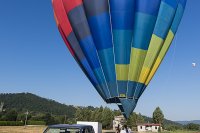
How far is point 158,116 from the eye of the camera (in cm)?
14588

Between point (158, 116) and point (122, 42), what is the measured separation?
414 feet

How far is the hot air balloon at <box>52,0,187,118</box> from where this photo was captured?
23406mm

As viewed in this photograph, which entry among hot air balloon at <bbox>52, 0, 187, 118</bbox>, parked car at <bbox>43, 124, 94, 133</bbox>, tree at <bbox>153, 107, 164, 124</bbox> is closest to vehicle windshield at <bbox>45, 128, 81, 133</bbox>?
parked car at <bbox>43, 124, 94, 133</bbox>

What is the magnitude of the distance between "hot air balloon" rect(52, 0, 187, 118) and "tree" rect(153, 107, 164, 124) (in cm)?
12357

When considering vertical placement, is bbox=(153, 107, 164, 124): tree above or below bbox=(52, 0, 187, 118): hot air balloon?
above

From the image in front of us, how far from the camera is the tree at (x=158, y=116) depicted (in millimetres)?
144750

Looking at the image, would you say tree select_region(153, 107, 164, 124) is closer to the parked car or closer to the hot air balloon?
the hot air balloon

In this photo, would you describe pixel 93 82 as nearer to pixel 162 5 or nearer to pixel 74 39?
pixel 74 39

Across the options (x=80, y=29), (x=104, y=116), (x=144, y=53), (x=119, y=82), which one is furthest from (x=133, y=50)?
(x=104, y=116)

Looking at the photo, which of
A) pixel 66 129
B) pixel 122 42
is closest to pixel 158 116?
pixel 122 42

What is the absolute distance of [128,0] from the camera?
2309 cm

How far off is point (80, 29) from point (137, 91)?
19.2 feet

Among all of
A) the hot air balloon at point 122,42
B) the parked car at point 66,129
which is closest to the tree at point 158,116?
the hot air balloon at point 122,42

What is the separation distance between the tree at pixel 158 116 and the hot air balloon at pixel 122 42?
124 metres
